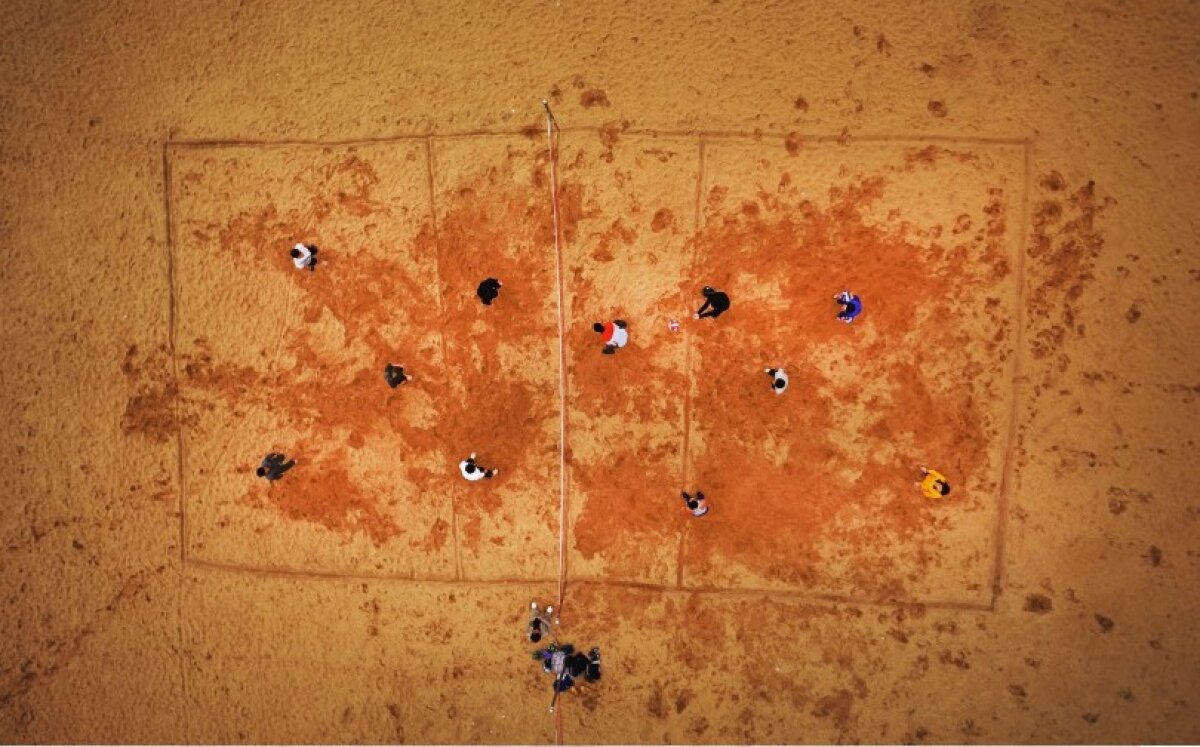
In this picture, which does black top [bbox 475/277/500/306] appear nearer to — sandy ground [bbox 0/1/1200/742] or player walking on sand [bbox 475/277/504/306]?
player walking on sand [bbox 475/277/504/306]

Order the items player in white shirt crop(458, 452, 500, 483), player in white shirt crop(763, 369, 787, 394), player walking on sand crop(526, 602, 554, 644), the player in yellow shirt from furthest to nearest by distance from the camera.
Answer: player walking on sand crop(526, 602, 554, 644) → player in white shirt crop(458, 452, 500, 483) → player in white shirt crop(763, 369, 787, 394) → the player in yellow shirt

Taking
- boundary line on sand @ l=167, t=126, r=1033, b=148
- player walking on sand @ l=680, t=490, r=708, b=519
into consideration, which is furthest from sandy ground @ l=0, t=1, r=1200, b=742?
player walking on sand @ l=680, t=490, r=708, b=519

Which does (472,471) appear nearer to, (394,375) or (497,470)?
(497,470)

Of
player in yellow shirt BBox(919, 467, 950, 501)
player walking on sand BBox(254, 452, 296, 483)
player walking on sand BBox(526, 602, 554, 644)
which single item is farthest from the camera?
player walking on sand BBox(526, 602, 554, 644)

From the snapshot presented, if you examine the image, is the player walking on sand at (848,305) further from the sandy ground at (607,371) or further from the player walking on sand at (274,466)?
the player walking on sand at (274,466)

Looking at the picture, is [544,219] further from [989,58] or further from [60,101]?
[60,101]

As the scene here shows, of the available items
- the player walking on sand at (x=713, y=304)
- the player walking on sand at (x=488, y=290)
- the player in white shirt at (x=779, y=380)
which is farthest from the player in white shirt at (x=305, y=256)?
the player in white shirt at (x=779, y=380)
